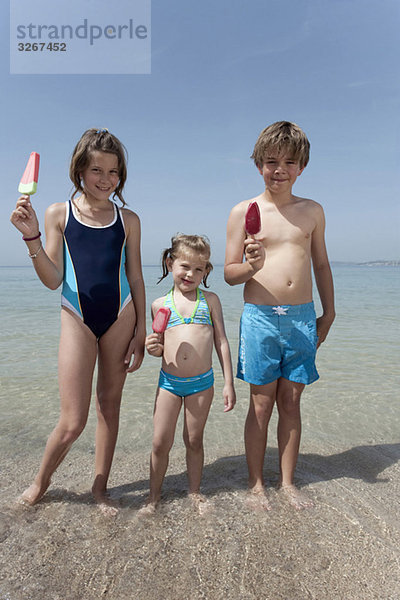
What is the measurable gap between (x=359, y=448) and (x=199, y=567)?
2342mm

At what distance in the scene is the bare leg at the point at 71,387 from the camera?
8.52ft

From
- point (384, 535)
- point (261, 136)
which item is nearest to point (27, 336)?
point (261, 136)

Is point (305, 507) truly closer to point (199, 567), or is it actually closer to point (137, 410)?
point (199, 567)

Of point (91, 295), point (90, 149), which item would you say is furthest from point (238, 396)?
point (90, 149)

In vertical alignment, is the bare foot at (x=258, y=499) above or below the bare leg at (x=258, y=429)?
below

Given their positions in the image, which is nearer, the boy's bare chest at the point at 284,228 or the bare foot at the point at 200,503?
the bare foot at the point at 200,503

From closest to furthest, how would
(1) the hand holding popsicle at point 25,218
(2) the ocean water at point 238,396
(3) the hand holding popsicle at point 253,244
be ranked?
1. (1) the hand holding popsicle at point 25,218
2. (3) the hand holding popsicle at point 253,244
3. (2) the ocean water at point 238,396

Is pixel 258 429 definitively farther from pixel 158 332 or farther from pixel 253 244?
pixel 253 244

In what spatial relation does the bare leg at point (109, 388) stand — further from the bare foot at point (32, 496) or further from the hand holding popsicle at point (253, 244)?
the hand holding popsicle at point (253, 244)

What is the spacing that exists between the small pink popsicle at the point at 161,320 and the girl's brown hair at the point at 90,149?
999 mm

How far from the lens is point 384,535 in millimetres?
2494

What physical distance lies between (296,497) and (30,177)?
9.01 ft

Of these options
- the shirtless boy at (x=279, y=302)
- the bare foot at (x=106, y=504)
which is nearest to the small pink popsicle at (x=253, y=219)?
the shirtless boy at (x=279, y=302)

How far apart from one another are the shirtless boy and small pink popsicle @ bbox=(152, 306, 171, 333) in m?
0.51
